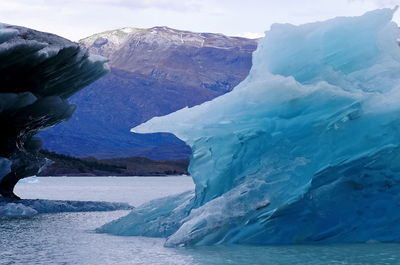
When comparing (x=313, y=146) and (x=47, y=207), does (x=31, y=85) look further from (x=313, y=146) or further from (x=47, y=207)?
(x=313, y=146)

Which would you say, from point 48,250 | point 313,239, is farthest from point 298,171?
point 48,250

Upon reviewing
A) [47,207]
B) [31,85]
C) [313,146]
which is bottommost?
[47,207]

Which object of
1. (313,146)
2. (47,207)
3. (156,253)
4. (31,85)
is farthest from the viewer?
(47,207)

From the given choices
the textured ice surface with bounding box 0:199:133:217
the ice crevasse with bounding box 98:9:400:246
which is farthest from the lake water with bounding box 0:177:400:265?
the textured ice surface with bounding box 0:199:133:217

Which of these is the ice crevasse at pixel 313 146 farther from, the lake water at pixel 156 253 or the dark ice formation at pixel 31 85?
the dark ice formation at pixel 31 85

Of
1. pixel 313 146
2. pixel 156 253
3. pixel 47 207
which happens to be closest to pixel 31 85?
pixel 47 207

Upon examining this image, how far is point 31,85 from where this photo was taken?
124ft

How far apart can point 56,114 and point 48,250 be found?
1967cm

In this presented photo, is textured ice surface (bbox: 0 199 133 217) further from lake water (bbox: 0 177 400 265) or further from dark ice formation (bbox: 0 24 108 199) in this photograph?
lake water (bbox: 0 177 400 265)

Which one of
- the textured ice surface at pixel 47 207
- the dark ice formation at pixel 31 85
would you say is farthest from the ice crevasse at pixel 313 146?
the textured ice surface at pixel 47 207

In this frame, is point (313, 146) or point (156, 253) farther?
point (313, 146)

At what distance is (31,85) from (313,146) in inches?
761

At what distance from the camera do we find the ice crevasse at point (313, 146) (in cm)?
2191

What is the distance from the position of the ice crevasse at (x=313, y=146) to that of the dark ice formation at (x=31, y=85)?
1209cm
